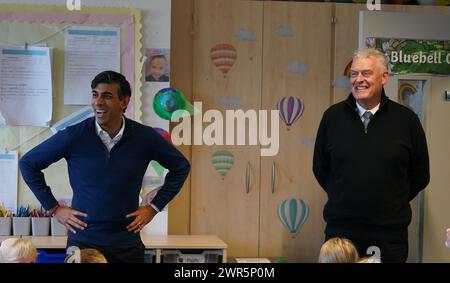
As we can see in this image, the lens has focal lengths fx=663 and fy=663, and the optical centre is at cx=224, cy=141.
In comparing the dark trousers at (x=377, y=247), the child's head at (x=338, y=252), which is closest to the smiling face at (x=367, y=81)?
the dark trousers at (x=377, y=247)

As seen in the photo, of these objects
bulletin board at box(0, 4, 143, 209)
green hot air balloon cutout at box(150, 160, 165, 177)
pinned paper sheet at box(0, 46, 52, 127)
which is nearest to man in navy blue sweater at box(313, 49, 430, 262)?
green hot air balloon cutout at box(150, 160, 165, 177)

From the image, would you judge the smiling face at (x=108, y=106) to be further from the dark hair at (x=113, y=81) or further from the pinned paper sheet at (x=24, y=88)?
the pinned paper sheet at (x=24, y=88)

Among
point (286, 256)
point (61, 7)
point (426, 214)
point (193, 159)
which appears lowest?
point (286, 256)

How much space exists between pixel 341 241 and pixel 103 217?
0.65 m

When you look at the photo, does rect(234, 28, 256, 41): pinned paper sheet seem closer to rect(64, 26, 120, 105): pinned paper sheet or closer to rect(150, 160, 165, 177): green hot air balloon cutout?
rect(64, 26, 120, 105): pinned paper sheet

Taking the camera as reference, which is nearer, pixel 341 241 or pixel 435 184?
pixel 341 241

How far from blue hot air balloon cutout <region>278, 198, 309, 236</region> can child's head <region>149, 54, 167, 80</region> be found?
2.80 ft

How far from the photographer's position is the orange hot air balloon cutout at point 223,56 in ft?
9.99

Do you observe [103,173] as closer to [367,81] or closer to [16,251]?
[16,251]

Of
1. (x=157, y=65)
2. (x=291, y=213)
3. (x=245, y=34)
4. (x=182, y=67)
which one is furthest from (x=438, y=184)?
(x=157, y=65)

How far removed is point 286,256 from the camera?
312 centimetres
